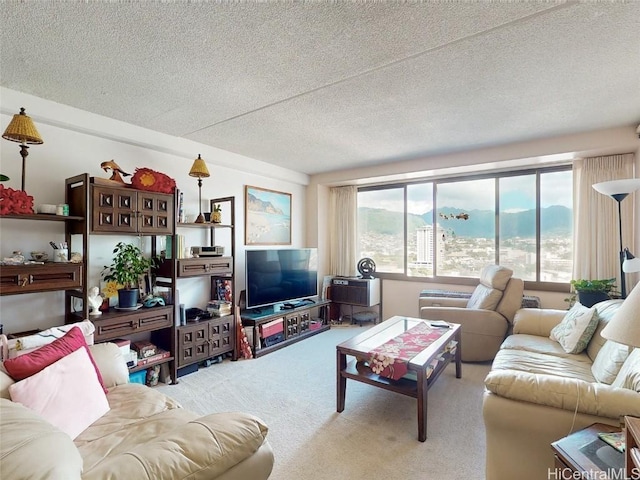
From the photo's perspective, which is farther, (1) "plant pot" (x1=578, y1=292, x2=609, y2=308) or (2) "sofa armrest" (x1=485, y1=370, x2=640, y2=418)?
(1) "plant pot" (x1=578, y1=292, x2=609, y2=308)

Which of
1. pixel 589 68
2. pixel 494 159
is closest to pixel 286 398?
pixel 589 68

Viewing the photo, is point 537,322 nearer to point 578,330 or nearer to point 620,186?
point 578,330

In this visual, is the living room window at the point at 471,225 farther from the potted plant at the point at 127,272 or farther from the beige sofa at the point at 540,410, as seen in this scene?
the potted plant at the point at 127,272

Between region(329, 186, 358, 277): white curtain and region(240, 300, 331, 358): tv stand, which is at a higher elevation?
region(329, 186, 358, 277): white curtain

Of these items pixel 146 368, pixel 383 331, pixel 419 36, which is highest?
pixel 419 36

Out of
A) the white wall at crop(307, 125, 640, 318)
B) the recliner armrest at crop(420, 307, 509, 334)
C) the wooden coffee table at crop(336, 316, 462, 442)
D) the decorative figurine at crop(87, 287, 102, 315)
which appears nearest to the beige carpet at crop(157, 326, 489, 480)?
the wooden coffee table at crop(336, 316, 462, 442)

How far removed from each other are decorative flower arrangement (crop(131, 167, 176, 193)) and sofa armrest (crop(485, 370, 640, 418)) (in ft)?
9.54

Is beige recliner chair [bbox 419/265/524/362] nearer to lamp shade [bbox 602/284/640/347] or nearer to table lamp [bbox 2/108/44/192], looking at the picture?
lamp shade [bbox 602/284/640/347]

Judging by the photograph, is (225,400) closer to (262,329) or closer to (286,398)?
(286,398)

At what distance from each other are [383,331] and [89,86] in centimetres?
306

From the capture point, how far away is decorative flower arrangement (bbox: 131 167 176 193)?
110 inches

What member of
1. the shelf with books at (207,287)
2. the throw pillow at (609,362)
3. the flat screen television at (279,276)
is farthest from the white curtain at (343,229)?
the throw pillow at (609,362)

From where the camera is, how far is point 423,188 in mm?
4910

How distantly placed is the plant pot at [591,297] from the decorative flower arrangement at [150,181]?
13.5ft
